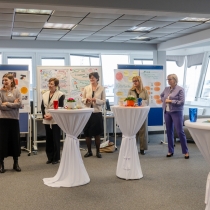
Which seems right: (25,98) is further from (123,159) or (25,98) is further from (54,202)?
(54,202)

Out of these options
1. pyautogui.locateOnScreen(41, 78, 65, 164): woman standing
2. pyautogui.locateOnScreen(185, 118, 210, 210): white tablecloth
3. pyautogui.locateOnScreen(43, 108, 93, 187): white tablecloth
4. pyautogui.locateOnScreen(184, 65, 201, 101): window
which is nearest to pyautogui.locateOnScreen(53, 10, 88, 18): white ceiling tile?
pyautogui.locateOnScreen(41, 78, 65, 164): woman standing

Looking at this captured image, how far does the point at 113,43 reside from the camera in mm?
8086

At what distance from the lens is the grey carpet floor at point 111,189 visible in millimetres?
3219

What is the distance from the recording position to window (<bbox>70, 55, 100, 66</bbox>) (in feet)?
29.3

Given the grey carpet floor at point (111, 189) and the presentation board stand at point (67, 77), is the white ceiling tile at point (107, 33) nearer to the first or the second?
the presentation board stand at point (67, 77)

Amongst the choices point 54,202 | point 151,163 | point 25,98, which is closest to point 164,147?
point 151,163

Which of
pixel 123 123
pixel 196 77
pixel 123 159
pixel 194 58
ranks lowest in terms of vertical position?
pixel 123 159

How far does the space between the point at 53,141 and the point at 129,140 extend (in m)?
1.43

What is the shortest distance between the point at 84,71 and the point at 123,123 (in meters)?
2.69

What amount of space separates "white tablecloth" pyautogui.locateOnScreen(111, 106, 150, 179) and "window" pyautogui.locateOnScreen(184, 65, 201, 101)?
5.93 meters

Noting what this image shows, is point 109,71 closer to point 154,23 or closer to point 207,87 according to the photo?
point 207,87

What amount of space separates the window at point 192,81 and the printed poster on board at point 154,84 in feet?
9.42

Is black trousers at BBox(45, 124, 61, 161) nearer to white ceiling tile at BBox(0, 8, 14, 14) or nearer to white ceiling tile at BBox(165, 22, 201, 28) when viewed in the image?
white ceiling tile at BBox(0, 8, 14, 14)

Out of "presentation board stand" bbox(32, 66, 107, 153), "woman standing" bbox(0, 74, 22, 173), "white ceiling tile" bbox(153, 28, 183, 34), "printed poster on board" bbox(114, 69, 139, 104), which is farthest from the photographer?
"printed poster on board" bbox(114, 69, 139, 104)
